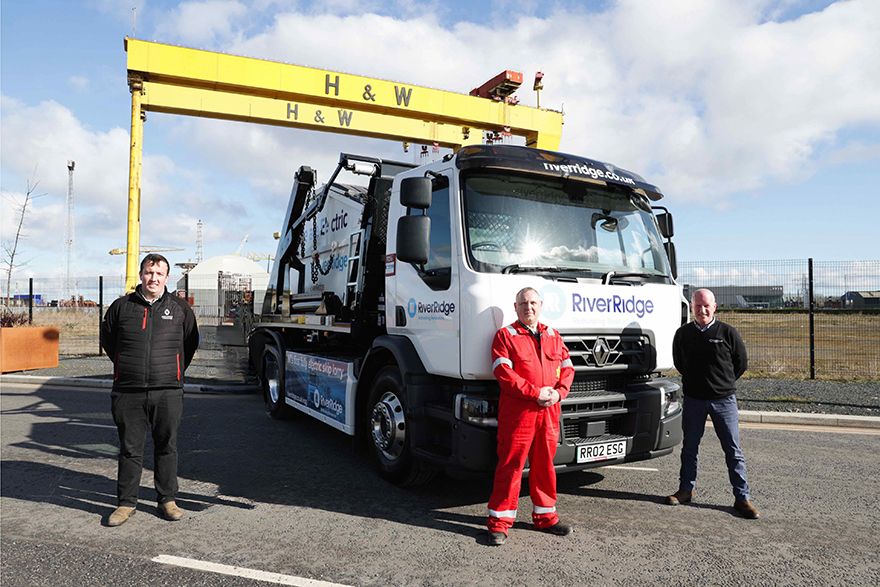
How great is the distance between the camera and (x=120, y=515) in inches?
170

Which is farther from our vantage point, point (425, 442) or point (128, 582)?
point (425, 442)

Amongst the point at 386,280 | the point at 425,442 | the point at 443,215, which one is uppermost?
the point at 443,215

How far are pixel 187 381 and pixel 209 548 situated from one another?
29.4ft

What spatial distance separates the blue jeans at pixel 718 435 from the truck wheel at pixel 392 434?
2.06 m

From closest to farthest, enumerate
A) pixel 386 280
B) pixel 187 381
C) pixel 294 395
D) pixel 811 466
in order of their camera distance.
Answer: pixel 386 280 → pixel 811 466 → pixel 294 395 → pixel 187 381

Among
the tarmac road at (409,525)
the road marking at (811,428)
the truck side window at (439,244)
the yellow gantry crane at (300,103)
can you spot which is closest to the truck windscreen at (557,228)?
the truck side window at (439,244)

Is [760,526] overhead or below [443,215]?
below

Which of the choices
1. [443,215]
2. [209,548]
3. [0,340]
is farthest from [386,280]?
[0,340]

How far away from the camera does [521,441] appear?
156 inches

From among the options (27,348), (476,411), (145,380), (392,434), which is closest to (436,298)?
(476,411)

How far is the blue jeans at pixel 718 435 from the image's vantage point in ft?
14.9

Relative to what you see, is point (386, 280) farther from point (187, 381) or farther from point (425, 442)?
point (187, 381)

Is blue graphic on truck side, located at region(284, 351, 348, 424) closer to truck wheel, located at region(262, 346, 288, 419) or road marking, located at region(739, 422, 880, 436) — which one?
truck wheel, located at region(262, 346, 288, 419)

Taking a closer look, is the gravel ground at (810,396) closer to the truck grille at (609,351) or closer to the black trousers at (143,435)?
the truck grille at (609,351)
